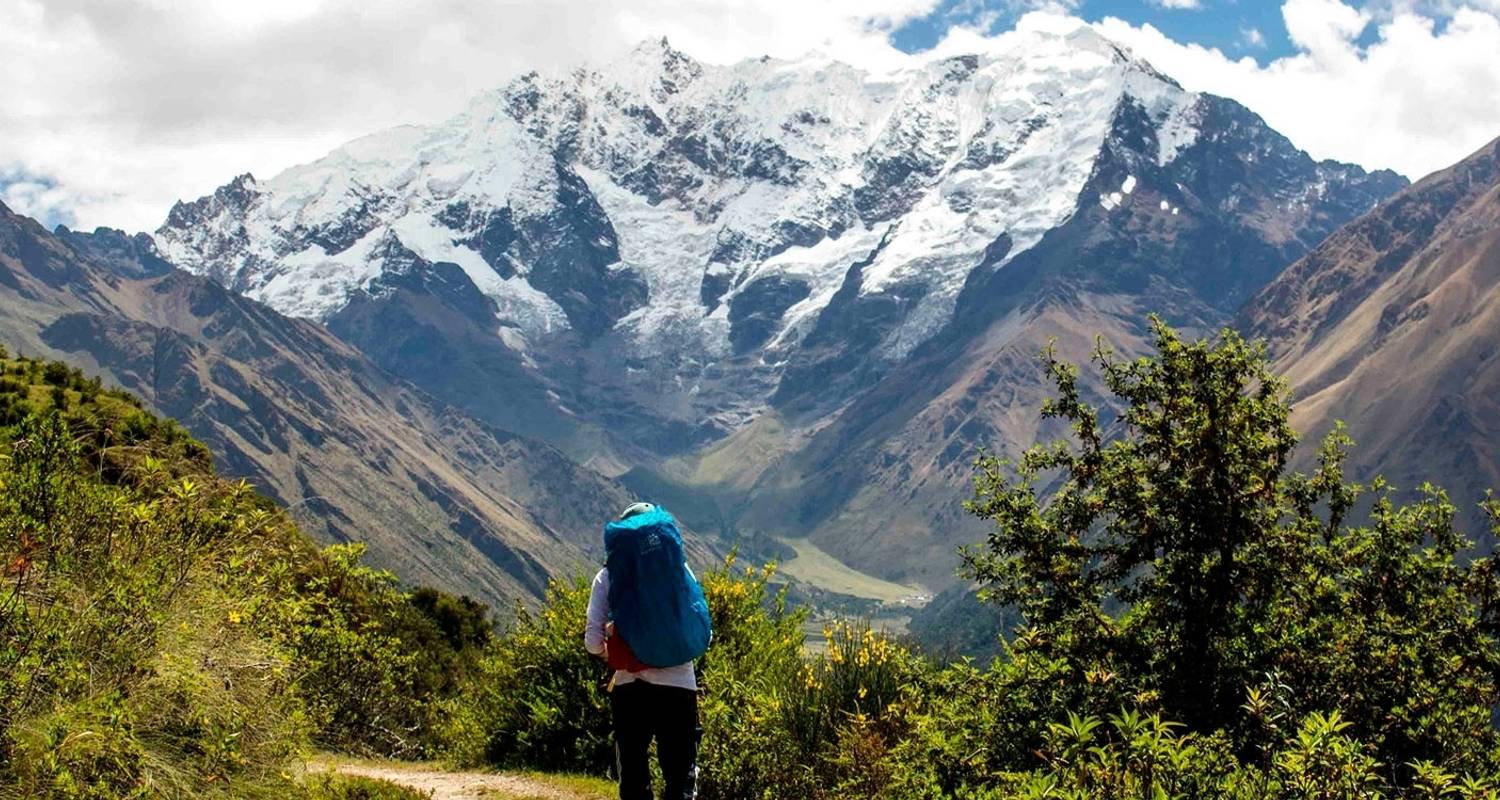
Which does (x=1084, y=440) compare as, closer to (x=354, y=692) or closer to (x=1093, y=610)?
(x=1093, y=610)

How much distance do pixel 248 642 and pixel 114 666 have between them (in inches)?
74.2

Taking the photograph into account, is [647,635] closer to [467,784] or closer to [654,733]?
[654,733]

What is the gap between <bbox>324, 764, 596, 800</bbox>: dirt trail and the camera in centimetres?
1648

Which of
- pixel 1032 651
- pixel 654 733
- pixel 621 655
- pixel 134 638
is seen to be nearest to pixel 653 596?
pixel 621 655

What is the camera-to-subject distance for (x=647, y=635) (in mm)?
12109

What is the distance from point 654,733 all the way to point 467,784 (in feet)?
21.0

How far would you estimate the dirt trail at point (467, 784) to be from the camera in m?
16.5

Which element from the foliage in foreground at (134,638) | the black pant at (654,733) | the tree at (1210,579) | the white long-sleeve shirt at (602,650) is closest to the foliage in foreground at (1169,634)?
the tree at (1210,579)

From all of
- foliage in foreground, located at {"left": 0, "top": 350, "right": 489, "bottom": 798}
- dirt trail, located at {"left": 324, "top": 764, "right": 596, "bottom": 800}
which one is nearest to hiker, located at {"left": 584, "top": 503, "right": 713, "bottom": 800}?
foliage in foreground, located at {"left": 0, "top": 350, "right": 489, "bottom": 798}

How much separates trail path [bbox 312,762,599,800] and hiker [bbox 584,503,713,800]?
4312 mm

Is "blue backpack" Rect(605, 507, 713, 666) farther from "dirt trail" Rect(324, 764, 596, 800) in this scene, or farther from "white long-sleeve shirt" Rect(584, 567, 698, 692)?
"dirt trail" Rect(324, 764, 596, 800)

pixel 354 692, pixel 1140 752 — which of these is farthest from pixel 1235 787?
pixel 354 692

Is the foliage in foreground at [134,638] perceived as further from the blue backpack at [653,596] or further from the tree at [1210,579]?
the tree at [1210,579]

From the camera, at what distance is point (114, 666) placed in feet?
36.0
